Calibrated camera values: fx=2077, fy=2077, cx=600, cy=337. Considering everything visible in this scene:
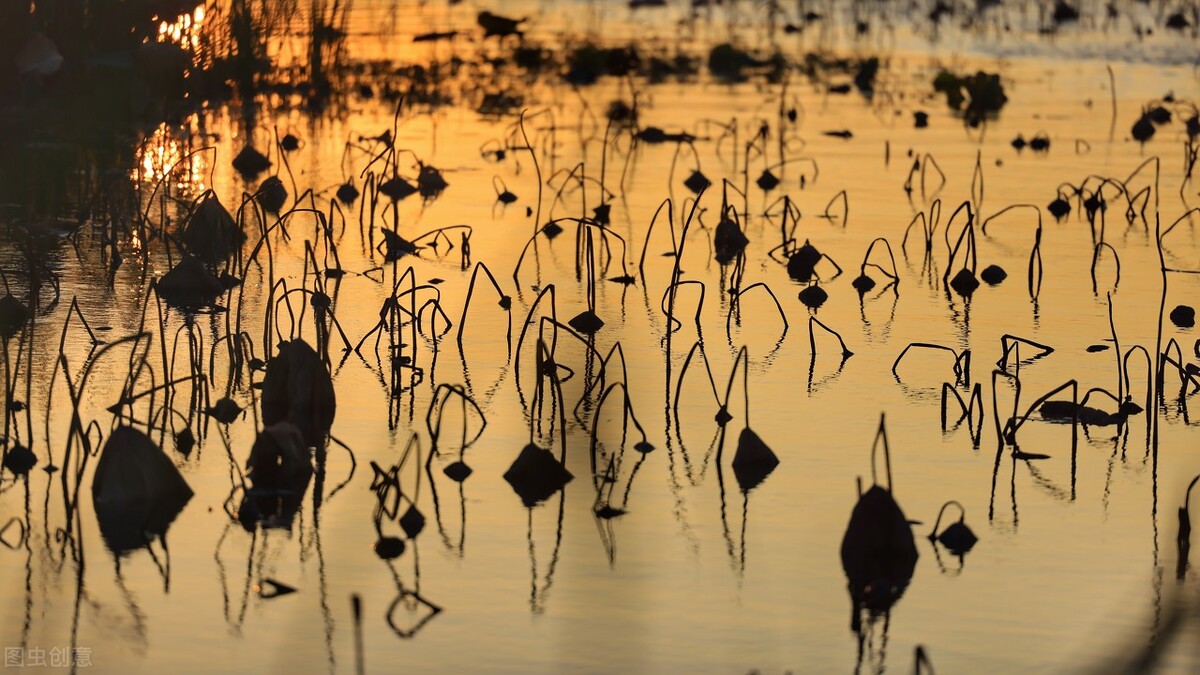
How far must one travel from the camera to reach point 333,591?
4.32 metres

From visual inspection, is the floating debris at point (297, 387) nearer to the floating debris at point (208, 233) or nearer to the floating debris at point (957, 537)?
the floating debris at point (957, 537)

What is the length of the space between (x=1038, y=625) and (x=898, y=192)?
6.57 meters

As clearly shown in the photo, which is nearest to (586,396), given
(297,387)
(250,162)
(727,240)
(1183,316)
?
(297,387)

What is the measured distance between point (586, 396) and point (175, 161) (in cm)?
576

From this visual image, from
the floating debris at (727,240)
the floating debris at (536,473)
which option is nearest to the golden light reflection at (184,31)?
the floating debris at (727,240)

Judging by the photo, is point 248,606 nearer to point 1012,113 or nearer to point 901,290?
point 901,290

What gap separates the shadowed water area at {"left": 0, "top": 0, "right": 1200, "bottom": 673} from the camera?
420cm

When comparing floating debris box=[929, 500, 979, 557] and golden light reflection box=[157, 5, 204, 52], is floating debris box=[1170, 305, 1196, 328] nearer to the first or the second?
floating debris box=[929, 500, 979, 557]

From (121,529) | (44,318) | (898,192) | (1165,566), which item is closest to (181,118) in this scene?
(898,192)

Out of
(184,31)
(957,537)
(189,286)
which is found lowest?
(957,537)

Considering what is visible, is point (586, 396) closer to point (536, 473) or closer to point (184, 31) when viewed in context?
point (536, 473)

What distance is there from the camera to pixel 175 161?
36.1ft

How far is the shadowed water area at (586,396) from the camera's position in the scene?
4.20 m

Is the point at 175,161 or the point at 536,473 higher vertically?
the point at 175,161
